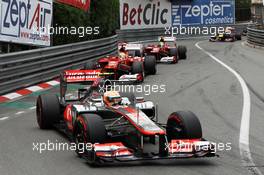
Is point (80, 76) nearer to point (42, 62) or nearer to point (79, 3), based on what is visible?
point (42, 62)

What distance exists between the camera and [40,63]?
18.3 m

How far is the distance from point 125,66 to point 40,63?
2.66m

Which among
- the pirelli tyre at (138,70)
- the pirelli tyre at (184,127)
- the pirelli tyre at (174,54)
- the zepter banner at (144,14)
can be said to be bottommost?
the pirelli tyre at (184,127)

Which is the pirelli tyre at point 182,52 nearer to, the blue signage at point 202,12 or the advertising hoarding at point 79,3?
the advertising hoarding at point 79,3

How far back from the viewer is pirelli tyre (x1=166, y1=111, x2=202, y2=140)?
8.70 meters

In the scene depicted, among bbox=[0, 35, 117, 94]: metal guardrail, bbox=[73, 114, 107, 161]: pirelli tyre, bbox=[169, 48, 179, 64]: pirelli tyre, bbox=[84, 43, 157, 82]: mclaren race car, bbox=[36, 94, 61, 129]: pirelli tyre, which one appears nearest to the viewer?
bbox=[73, 114, 107, 161]: pirelli tyre

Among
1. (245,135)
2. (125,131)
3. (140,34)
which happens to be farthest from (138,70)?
(140,34)

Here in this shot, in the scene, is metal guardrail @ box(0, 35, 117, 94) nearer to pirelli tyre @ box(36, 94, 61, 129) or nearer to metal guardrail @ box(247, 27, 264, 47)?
pirelli tyre @ box(36, 94, 61, 129)

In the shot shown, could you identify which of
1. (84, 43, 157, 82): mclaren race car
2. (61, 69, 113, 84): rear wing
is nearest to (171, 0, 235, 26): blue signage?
(84, 43, 157, 82): mclaren race car

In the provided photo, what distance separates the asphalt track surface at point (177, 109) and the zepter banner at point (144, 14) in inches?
818

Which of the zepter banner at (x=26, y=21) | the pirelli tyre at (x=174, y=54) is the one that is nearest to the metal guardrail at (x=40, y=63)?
the zepter banner at (x=26, y=21)

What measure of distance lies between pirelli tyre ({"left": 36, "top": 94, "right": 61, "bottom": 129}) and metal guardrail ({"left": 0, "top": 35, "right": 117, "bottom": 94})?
4998 mm

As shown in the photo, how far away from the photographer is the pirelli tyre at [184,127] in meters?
8.70

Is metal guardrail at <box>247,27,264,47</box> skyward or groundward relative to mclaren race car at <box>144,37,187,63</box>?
skyward
